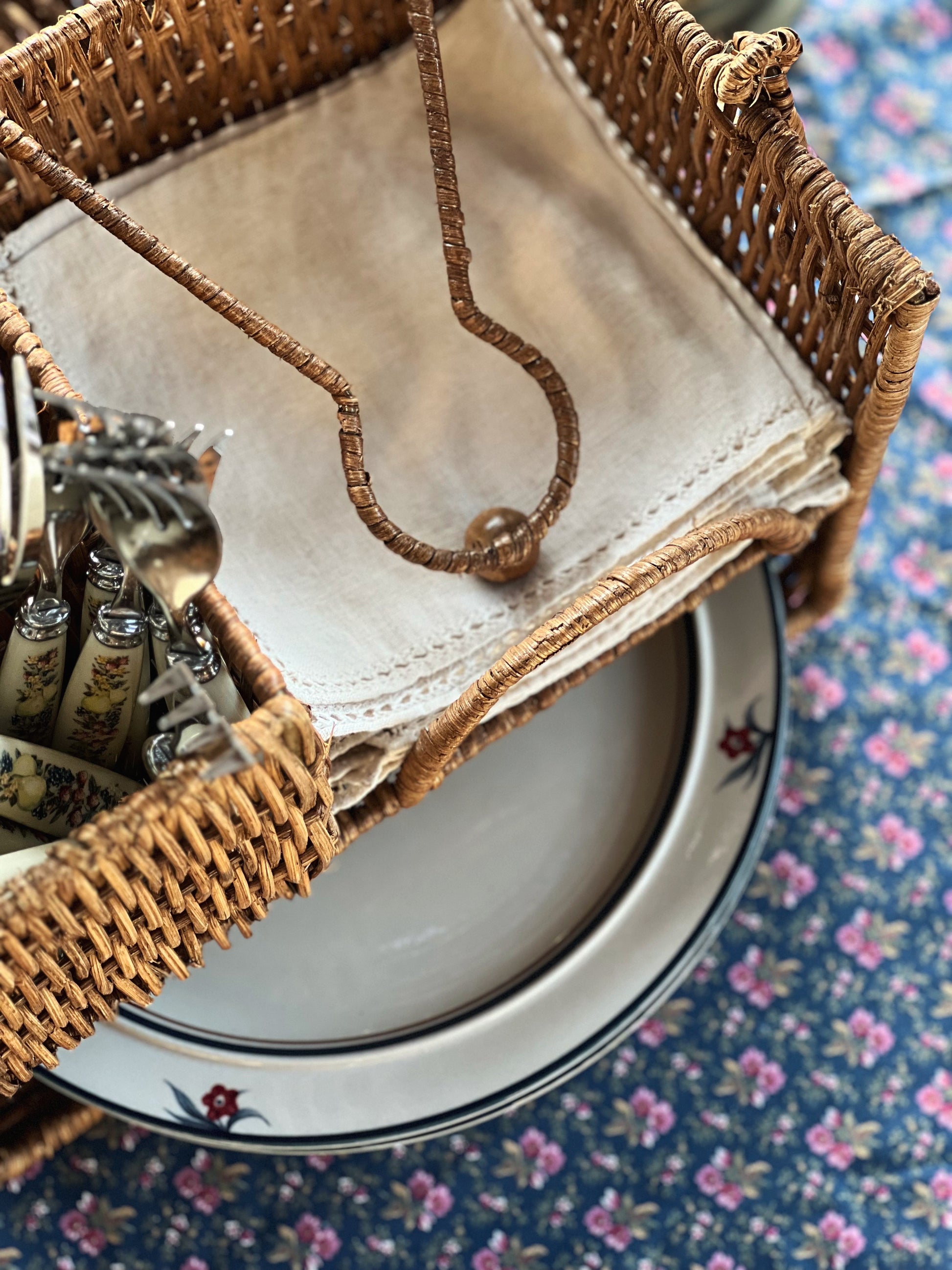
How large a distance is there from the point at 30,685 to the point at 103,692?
0.03m

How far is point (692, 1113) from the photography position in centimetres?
60

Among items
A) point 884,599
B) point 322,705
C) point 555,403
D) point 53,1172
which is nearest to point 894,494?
point 884,599

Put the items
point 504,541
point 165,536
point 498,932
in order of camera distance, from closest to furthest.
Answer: point 165,536, point 504,541, point 498,932

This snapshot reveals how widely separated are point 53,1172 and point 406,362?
17.3 inches

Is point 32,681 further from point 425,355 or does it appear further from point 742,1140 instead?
point 742,1140

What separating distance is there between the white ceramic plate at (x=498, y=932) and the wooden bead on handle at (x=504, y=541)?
0.46 feet

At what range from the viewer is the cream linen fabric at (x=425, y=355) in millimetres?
483

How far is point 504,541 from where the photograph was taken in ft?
1.51

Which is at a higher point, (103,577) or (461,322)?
(461,322)

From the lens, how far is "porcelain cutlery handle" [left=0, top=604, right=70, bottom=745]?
390 millimetres

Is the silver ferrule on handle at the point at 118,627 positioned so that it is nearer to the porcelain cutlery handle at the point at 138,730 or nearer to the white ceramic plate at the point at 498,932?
the porcelain cutlery handle at the point at 138,730

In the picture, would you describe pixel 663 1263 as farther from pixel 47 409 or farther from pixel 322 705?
pixel 47 409

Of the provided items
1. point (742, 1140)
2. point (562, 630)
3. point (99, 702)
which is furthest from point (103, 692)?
point (742, 1140)

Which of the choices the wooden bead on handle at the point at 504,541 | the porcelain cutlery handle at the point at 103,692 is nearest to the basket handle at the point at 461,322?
the wooden bead on handle at the point at 504,541
